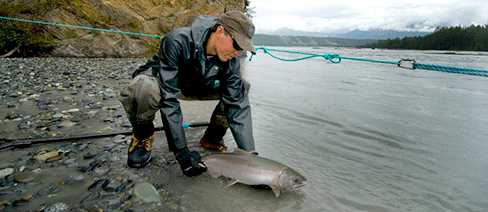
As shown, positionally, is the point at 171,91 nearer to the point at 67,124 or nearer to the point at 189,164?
the point at 189,164

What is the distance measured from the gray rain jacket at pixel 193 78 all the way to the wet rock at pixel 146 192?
40 cm

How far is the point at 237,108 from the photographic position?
2.74 metres

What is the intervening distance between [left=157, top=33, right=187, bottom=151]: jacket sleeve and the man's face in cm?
35

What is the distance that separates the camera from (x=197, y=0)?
19.3 metres

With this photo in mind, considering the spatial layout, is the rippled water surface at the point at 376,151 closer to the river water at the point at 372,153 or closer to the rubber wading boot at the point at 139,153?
the river water at the point at 372,153

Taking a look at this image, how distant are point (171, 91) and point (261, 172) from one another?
44.1 inches

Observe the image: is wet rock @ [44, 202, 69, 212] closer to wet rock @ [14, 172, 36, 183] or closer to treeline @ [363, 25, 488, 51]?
wet rock @ [14, 172, 36, 183]

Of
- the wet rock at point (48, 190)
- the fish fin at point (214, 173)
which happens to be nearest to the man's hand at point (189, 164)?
the fish fin at point (214, 173)

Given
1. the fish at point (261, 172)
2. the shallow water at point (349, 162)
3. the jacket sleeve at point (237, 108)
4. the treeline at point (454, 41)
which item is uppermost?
the treeline at point (454, 41)

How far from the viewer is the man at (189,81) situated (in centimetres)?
238

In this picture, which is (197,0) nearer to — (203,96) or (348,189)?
(203,96)

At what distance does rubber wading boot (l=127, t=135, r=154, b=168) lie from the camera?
8.89 feet

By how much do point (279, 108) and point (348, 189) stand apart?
3.26m

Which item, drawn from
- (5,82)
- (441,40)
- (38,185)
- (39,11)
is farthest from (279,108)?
(441,40)
